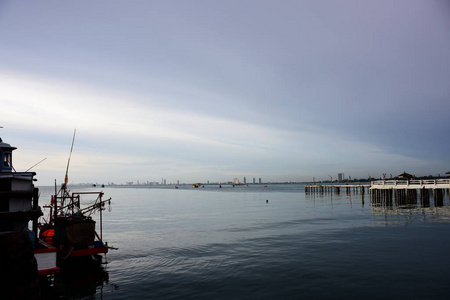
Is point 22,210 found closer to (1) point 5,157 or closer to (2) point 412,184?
(1) point 5,157

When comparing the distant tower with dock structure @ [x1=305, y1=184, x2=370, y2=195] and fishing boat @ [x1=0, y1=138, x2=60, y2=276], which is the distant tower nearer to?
fishing boat @ [x1=0, y1=138, x2=60, y2=276]

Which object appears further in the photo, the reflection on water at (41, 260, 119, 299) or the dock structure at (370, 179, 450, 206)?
the dock structure at (370, 179, 450, 206)

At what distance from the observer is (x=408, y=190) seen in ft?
220

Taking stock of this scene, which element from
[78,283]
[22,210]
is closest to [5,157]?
[22,210]

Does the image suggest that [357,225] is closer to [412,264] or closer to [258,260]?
[412,264]

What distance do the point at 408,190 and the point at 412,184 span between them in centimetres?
469

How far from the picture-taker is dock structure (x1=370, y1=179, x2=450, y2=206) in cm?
5872

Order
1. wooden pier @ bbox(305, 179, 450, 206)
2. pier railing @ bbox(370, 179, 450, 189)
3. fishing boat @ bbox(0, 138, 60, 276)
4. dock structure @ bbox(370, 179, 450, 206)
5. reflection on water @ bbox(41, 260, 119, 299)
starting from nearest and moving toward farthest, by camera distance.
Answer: fishing boat @ bbox(0, 138, 60, 276) → reflection on water @ bbox(41, 260, 119, 299) → pier railing @ bbox(370, 179, 450, 189) → wooden pier @ bbox(305, 179, 450, 206) → dock structure @ bbox(370, 179, 450, 206)

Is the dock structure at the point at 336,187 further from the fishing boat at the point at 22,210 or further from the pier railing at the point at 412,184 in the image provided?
the fishing boat at the point at 22,210

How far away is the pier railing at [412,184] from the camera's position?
5641cm

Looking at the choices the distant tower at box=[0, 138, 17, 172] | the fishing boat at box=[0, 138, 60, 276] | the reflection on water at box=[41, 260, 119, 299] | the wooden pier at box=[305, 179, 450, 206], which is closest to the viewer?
the fishing boat at box=[0, 138, 60, 276]

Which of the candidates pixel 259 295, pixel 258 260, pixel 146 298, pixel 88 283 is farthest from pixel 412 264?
pixel 88 283

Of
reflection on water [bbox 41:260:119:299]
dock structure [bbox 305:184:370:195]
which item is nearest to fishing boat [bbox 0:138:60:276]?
reflection on water [bbox 41:260:119:299]

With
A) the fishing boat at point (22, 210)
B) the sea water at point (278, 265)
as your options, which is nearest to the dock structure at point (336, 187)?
the sea water at point (278, 265)
